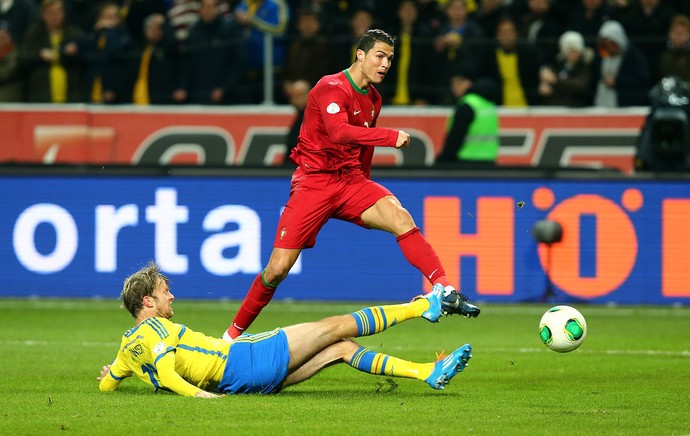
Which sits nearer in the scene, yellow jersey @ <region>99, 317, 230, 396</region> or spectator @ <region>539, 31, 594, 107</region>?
yellow jersey @ <region>99, 317, 230, 396</region>

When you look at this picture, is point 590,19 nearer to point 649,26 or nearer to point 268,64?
point 649,26

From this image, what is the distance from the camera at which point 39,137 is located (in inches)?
666

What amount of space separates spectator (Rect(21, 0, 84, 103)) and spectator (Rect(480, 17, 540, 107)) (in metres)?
5.10

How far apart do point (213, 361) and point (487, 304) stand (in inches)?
268

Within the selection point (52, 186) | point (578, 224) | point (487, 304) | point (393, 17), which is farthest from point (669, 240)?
point (52, 186)

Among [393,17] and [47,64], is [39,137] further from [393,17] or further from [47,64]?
[393,17]

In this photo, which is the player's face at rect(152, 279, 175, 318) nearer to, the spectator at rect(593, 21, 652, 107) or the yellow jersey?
the yellow jersey

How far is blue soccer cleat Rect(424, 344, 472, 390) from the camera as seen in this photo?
7.78 metres

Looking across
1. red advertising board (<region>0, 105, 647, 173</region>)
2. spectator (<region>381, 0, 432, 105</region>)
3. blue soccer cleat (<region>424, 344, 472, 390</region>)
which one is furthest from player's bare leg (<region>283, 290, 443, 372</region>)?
spectator (<region>381, 0, 432, 105</region>)

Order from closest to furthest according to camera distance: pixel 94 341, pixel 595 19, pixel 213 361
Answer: pixel 213 361, pixel 94 341, pixel 595 19

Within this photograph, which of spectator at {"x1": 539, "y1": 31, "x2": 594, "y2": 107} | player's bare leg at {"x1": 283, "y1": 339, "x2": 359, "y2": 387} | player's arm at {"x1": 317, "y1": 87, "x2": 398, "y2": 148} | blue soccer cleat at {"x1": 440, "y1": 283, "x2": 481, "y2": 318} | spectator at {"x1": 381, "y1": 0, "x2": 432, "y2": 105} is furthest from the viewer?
spectator at {"x1": 381, "y1": 0, "x2": 432, "y2": 105}

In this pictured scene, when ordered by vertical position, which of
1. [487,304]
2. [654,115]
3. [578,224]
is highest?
[654,115]

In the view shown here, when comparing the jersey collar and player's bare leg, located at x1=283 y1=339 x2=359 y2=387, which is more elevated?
the jersey collar

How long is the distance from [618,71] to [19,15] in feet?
25.6
